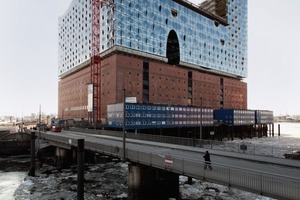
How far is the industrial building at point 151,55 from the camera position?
91.9 meters

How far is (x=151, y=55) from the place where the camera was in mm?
101938

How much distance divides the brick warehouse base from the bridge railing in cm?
6849

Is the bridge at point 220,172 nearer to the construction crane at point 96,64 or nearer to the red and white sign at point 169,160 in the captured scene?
the red and white sign at point 169,160

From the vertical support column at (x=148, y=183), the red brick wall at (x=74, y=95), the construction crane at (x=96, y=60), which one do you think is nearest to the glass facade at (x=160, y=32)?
the construction crane at (x=96, y=60)

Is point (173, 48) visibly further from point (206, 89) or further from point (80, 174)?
point (80, 174)

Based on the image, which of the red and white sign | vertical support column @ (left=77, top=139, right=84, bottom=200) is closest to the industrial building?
vertical support column @ (left=77, top=139, right=84, bottom=200)

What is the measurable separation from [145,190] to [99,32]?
85204 mm

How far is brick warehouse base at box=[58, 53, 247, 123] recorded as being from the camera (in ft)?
293

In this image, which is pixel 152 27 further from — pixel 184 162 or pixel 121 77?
pixel 184 162

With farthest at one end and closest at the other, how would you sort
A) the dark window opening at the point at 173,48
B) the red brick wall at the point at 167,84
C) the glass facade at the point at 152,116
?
1. the dark window opening at the point at 173,48
2. the red brick wall at the point at 167,84
3. the glass facade at the point at 152,116

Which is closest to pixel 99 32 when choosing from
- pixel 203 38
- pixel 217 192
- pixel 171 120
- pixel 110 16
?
pixel 110 16

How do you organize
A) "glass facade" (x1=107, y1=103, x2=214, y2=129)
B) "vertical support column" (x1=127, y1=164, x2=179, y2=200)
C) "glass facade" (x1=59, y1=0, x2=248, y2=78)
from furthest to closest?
"glass facade" (x1=59, y1=0, x2=248, y2=78), "glass facade" (x1=107, y1=103, x2=214, y2=129), "vertical support column" (x1=127, y1=164, x2=179, y2=200)

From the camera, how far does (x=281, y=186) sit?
14180 mm

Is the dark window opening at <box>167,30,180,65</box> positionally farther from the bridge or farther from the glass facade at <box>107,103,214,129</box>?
the bridge
